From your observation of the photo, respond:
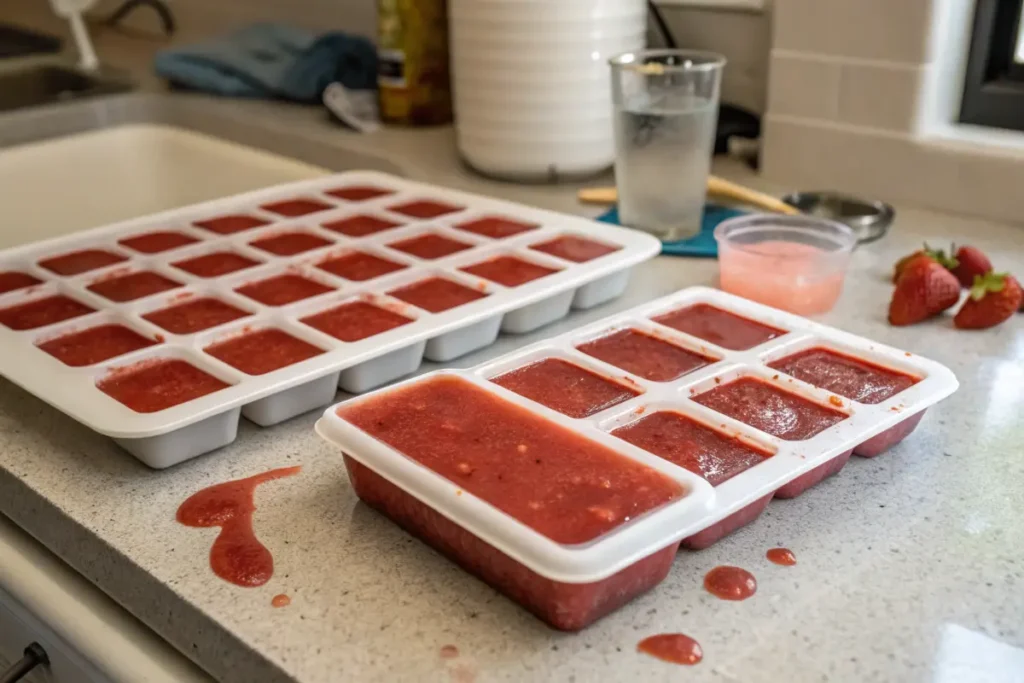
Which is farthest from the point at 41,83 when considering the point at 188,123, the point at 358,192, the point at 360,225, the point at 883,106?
the point at 883,106

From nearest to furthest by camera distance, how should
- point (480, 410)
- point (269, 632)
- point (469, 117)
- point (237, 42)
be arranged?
point (269, 632) → point (480, 410) → point (469, 117) → point (237, 42)

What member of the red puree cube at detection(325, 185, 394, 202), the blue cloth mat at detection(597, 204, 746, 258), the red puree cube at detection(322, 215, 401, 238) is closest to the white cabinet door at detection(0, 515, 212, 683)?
the red puree cube at detection(322, 215, 401, 238)

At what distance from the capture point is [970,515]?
0.64 meters

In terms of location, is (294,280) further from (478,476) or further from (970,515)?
(970,515)

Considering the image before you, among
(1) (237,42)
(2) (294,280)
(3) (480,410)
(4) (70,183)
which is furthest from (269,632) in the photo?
(1) (237,42)

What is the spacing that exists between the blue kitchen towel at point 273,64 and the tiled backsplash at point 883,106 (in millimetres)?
717

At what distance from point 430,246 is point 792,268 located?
354mm

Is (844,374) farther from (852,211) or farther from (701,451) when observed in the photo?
(852,211)

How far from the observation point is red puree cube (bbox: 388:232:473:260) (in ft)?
3.28

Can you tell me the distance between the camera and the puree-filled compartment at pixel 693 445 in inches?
24.2

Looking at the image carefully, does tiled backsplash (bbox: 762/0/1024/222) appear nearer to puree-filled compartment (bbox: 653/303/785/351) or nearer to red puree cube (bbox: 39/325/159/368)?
puree-filled compartment (bbox: 653/303/785/351)

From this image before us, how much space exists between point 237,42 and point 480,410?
1.31 metres

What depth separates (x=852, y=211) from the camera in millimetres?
1145

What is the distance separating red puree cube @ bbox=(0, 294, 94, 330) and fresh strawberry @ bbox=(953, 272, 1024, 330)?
2.52 ft
